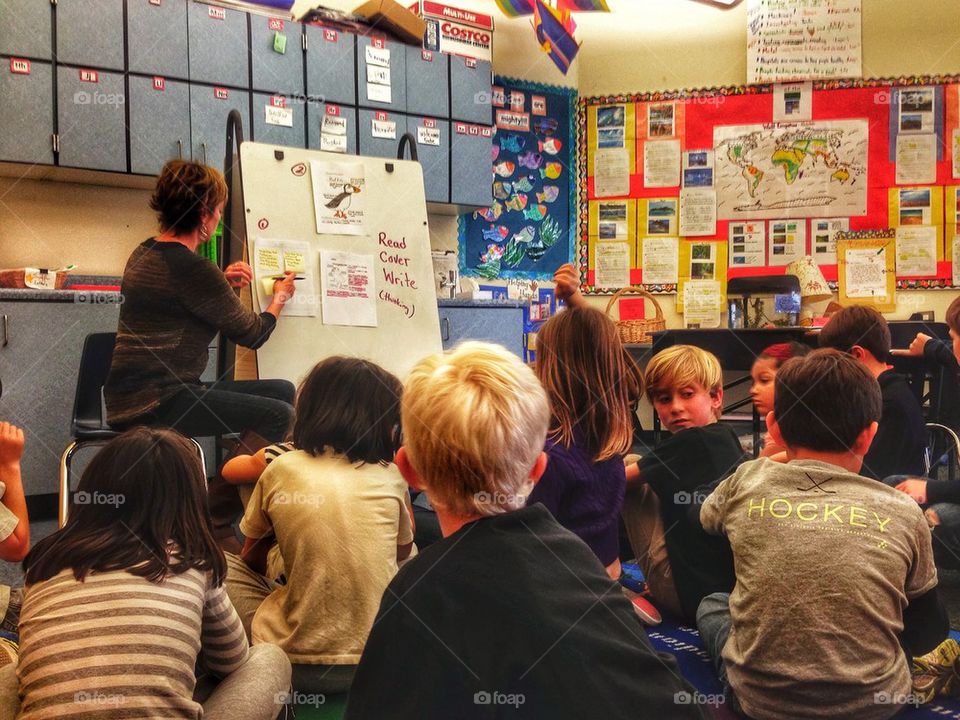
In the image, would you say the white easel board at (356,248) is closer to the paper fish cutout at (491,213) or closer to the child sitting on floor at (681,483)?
the child sitting on floor at (681,483)

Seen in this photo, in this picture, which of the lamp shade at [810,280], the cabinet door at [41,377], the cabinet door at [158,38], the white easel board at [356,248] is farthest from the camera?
the lamp shade at [810,280]

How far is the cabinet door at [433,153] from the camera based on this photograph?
4547 mm

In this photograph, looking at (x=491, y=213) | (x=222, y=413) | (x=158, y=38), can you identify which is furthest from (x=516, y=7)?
(x=222, y=413)

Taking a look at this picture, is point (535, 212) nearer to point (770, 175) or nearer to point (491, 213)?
point (491, 213)

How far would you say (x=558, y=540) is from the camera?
3.01 feet

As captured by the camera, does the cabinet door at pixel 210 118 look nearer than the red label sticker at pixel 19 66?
No

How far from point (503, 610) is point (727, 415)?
406cm

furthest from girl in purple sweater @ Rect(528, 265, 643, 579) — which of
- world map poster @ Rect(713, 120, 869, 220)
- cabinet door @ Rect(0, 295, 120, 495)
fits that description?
world map poster @ Rect(713, 120, 869, 220)

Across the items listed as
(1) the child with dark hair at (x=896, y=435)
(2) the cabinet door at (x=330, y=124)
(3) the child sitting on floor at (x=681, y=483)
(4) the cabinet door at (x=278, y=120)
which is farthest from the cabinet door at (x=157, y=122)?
(1) the child with dark hair at (x=896, y=435)

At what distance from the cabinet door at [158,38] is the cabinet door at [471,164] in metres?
1.44

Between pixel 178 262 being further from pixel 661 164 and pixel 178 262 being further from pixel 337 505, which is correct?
pixel 661 164

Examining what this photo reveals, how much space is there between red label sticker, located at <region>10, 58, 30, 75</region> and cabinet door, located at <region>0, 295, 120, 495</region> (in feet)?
3.26

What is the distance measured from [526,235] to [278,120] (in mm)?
1759

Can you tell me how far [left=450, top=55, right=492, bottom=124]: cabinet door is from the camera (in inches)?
183
